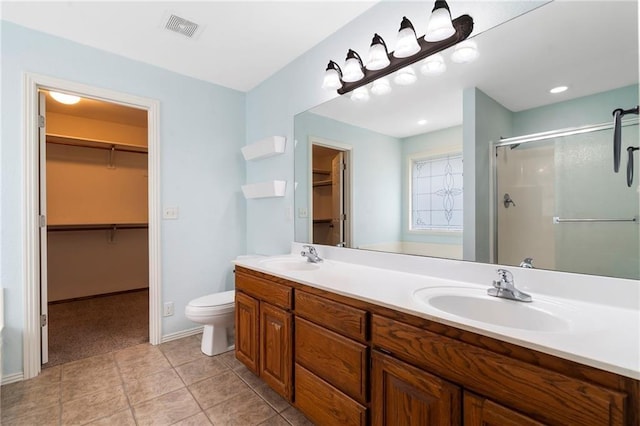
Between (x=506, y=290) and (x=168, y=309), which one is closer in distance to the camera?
(x=506, y=290)

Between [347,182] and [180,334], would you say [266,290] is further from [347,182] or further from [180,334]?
[180,334]

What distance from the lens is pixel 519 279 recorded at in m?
1.24

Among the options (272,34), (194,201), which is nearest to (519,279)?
(272,34)

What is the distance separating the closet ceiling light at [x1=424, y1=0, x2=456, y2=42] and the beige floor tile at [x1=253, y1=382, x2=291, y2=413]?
7.05ft

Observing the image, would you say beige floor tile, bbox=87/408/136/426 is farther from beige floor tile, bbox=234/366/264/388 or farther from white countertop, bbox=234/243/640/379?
white countertop, bbox=234/243/640/379

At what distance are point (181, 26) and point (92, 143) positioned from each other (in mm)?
2421

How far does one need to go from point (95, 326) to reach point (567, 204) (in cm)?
384

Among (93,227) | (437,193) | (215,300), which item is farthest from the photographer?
(93,227)


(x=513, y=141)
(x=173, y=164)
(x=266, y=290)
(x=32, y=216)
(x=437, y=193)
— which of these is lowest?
(x=266, y=290)

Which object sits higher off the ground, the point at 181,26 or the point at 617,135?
the point at 181,26

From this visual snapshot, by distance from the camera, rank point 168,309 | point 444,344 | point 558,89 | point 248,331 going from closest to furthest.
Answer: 1. point 444,344
2. point 558,89
3. point 248,331
4. point 168,309

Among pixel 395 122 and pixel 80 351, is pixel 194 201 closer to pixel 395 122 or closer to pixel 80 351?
pixel 80 351

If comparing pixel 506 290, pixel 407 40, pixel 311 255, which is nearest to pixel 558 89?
pixel 407 40

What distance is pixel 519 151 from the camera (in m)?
1.29
